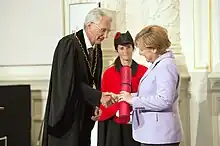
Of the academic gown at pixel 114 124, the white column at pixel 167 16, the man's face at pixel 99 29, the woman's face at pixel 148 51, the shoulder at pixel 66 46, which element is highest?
the white column at pixel 167 16

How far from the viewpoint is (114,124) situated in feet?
9.68

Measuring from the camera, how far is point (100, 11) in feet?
8.58

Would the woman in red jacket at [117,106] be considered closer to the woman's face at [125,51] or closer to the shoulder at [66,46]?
the woman's face at [125,51]

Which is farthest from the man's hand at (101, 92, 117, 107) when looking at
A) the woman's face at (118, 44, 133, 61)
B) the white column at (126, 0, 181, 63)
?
the white column at (126, 0, 181, 63)

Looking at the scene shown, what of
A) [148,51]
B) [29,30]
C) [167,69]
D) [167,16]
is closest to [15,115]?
[29,30]

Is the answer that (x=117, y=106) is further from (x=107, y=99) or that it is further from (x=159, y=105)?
(x=159, y=105)

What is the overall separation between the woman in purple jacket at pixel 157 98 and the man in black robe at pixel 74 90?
1.07ft

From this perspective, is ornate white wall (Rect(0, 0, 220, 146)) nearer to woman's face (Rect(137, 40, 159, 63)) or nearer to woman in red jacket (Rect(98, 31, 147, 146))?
woman in red jacket (Rect(98, 31, 147, 146))

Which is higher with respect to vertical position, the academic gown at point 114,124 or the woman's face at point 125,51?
the woman's face at point 125,51

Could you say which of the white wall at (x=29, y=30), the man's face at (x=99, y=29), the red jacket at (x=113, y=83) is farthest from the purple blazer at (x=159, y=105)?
the white wall at (x=29, y=30)

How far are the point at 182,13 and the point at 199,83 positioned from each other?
642 millimetres

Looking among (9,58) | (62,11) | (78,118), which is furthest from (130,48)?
(9,58)

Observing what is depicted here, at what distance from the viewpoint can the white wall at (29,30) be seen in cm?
409

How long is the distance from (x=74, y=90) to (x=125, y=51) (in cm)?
67
